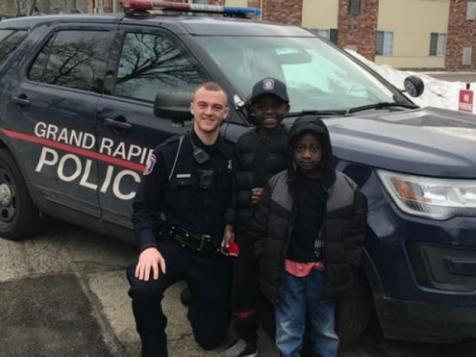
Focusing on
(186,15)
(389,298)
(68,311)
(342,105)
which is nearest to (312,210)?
(389,298)

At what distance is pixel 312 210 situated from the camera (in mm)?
2672

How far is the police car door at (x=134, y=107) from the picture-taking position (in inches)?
140

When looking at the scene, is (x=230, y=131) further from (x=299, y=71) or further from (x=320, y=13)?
(x=320, y=13)

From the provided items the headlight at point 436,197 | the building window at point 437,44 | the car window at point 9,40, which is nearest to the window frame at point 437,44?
the building window at point 437,44

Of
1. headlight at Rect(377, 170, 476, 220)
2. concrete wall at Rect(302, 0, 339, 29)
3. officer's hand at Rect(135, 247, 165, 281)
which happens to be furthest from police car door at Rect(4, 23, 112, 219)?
concrete wall at Rect(302, 0, 339, 29)

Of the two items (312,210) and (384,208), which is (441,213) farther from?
(312,210)

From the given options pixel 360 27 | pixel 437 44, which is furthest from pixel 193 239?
pixel 437 44

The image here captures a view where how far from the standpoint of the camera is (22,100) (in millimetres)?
4320

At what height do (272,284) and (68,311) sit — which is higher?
(272,284)

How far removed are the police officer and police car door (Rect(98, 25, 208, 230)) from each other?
39 cm

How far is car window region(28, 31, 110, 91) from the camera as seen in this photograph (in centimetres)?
404

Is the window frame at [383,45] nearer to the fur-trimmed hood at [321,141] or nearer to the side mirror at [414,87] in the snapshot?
the side mirror at [414,87]

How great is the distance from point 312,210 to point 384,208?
0.98 ft

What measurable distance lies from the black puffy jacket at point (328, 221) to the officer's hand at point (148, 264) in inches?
19.8
